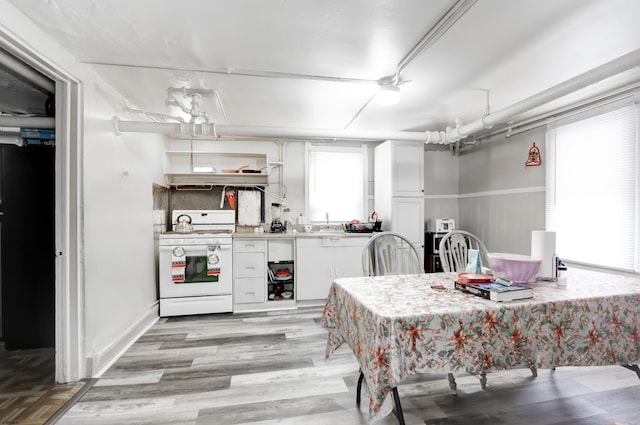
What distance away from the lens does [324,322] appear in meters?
1.70

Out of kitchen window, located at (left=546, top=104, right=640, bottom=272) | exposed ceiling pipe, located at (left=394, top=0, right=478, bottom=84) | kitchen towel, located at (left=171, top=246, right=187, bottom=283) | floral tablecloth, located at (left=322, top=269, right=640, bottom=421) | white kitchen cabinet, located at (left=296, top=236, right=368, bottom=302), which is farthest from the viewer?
white kitchen cabinet, located at (left=296, top=236, right=368, bottom=302)

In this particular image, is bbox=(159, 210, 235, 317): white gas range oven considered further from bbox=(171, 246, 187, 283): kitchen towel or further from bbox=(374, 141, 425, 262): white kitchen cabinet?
bbox=(374, 141, 425, 262): white kitchen cabinet

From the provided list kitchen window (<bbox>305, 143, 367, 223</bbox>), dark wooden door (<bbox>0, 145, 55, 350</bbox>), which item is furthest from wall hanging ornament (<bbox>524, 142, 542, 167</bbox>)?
dark wooden door (<bbox>0, 145, 55, 350</bbox>)

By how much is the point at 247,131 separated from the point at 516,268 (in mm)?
2594

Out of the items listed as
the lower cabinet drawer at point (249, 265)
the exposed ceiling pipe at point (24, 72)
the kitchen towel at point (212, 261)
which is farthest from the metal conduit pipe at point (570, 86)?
the exposed ceiling pipe at point (24, 72)

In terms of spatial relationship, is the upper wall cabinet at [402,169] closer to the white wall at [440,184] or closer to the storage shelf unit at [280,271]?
the white wall at [440,184]

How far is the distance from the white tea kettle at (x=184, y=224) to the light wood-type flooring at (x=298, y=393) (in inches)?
57.5

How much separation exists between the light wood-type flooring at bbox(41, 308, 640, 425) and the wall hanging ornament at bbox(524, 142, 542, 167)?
2175 millimetres

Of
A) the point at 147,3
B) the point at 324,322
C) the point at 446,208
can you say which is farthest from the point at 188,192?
the point at 446,208

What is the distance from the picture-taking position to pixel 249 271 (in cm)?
344

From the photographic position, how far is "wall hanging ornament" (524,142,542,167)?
129 inches

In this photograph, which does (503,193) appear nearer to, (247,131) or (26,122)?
(247,131)

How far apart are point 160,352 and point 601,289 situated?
310cm

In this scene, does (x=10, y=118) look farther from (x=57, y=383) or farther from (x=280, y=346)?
(x=280, y=346)
